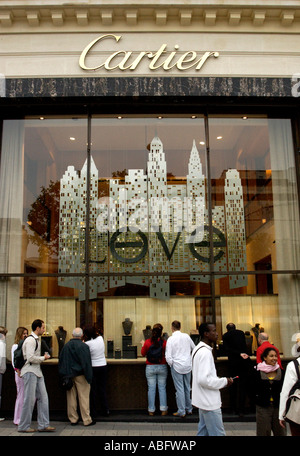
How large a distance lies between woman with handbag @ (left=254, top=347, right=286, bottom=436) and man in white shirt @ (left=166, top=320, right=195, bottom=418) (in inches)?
119

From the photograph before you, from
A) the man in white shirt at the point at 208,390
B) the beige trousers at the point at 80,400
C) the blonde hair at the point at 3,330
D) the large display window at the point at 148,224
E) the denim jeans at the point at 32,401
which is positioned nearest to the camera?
the man in white shirt at the point at 208,390

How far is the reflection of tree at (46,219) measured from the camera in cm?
965

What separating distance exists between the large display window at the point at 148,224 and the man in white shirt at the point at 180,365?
1.04 metres

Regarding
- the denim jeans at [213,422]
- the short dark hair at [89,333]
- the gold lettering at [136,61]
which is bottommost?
the denim jeans at [213,422]

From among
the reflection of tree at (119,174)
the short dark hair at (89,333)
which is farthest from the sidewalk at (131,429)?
the reflection of tree at (119,174)

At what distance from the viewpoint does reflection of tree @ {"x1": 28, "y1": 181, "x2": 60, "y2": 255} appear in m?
9.65

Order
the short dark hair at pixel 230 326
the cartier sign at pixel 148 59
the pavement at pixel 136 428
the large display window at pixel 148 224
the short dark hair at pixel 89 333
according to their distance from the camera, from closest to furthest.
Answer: the pavement at pixel 136 428 → the short dark hair at pixel 89 333 → the short dark hair at pixel 230 326 → the large display window at pixel 148 224 → the cartier sign at pixel 148 59

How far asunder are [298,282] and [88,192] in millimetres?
5114

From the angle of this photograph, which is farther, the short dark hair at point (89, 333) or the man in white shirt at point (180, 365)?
the short dark hair at point (89, 333)

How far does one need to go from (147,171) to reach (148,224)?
50.4 inches

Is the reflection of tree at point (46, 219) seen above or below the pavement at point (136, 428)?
above

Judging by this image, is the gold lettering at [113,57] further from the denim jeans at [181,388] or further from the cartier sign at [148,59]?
the denim jeans at [181,388]

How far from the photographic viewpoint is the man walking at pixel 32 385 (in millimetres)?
7133

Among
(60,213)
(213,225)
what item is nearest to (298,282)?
(213,225)
